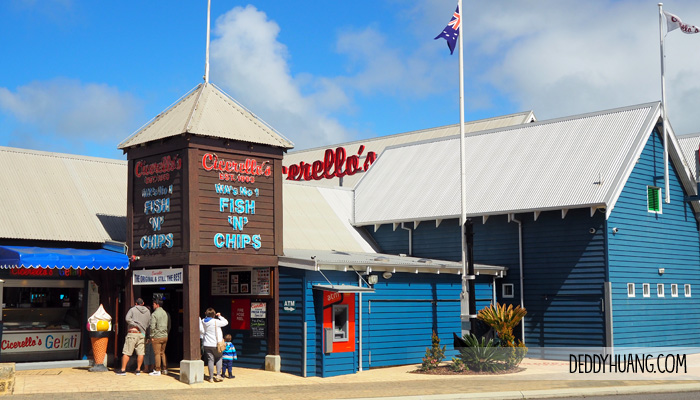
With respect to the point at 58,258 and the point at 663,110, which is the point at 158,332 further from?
the point at 663,110

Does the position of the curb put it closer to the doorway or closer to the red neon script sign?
the doorway

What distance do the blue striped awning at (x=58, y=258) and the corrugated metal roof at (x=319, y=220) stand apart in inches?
268

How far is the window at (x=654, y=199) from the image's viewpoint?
27.9 metres

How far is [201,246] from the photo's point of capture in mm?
20969

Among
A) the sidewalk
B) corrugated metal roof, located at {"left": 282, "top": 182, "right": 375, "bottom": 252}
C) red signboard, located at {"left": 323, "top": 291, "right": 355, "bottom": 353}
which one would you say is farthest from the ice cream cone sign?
corrugated metal roof, located at {"left": 282, "top": 182, "right": 375, "bottom": 252}

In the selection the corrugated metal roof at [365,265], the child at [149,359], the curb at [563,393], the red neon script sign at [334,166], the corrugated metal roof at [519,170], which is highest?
the red neon script sign at [334,166]

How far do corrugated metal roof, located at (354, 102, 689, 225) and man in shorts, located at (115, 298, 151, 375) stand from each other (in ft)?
39.4

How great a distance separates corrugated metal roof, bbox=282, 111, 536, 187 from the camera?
4062 cm

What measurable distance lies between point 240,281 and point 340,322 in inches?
127

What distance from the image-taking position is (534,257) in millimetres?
26922

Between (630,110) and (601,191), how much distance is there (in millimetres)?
4629

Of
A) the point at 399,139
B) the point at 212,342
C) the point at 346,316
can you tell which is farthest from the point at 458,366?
the point at 399,139

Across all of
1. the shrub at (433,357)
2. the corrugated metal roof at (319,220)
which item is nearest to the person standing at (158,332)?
the corrugated metal roof at (319,220)

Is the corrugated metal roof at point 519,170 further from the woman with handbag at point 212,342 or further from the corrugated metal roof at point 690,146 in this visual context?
the woman with handbag at point 212,342
